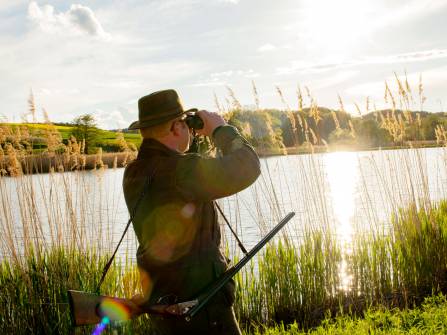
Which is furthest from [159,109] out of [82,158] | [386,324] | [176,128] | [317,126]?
[317,126]

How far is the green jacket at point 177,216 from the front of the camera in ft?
7.47

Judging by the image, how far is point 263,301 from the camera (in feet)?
19.1

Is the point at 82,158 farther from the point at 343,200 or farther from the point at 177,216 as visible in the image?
the point at 343,200

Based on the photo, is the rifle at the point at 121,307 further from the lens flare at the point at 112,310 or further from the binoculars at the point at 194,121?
the binoculars at the point at 194,121

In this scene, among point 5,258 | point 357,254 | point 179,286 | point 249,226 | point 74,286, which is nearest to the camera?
point 179,286

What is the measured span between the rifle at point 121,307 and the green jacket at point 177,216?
7 cm

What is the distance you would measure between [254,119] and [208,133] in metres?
4.63

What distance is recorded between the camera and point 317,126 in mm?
7020

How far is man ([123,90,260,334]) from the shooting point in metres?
2.32

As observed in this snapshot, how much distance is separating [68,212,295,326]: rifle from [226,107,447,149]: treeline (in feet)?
13.9

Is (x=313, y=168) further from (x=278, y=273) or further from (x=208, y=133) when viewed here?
(x=208, y=133)

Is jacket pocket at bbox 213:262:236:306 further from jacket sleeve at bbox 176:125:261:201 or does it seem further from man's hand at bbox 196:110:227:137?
man's hand at bbox 196:110:227:137

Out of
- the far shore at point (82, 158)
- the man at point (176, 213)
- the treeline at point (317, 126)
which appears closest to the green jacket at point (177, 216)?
the man at point (176, 213)

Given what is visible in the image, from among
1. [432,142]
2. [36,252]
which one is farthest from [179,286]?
[432,142]
